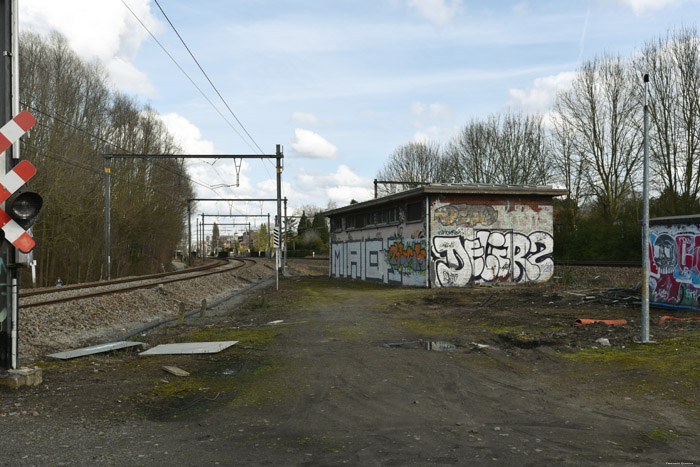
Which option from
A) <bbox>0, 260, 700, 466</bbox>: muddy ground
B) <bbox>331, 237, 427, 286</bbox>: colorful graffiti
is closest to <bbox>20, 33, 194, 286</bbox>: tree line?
<bbox>331, 237, 427, 286</bbox>: colorful graffiti

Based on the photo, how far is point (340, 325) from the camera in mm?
12727

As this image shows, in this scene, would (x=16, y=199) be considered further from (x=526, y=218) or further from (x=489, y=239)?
(x=526, y=218)

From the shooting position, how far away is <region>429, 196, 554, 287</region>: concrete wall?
2506 cm

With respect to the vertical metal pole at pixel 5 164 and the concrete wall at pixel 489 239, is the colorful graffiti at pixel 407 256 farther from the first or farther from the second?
the vertical metal pole at pixel 5 164

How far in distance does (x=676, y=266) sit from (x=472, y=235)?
39.7 feet

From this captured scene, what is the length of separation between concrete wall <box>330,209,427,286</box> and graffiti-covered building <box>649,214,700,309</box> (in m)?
11.4

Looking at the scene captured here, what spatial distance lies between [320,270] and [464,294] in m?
32.6

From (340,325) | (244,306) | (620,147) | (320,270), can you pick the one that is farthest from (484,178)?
(340,325)

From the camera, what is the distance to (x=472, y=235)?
2550 centimetres

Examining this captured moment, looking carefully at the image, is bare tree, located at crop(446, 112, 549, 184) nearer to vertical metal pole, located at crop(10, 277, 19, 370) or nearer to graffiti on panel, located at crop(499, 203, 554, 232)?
graffiti on panel, located at crop(499, 203, 554, 232)

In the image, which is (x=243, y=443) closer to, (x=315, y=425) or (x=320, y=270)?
(x=315, y=425)

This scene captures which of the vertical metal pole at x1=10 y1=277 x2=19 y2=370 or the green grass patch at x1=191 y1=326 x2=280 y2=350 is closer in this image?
the vertical metal pole at x1=10 y1=277 x2=19 y2=370

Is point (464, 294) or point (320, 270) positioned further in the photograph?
point (320, 270)

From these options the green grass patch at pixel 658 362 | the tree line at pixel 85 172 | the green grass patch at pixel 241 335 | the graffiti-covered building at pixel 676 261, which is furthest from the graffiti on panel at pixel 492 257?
the tree line at pixel 85 172
